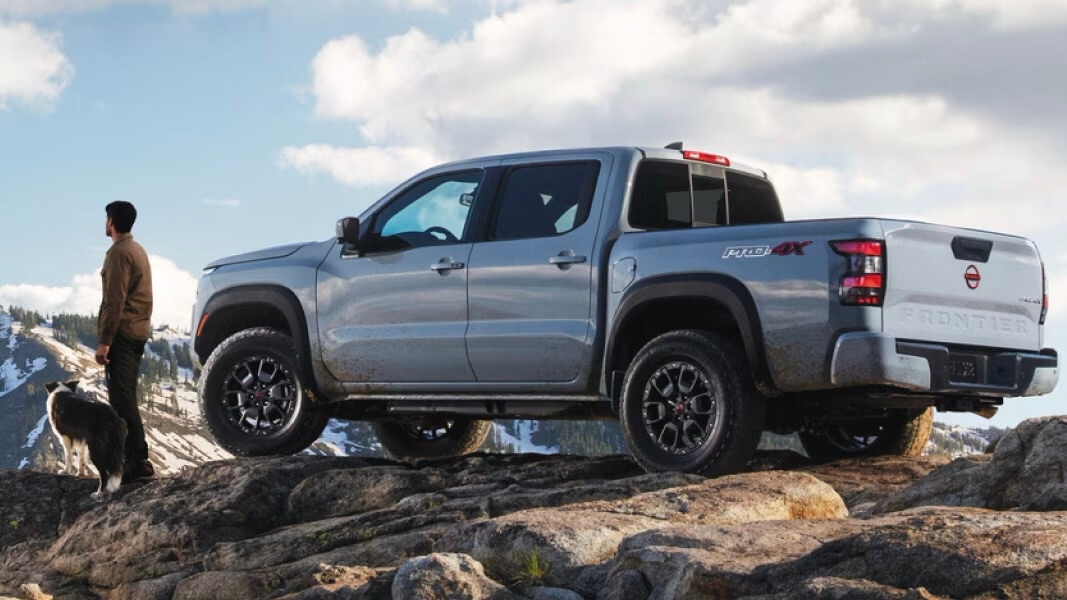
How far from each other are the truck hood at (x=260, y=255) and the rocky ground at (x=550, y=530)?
184 cm

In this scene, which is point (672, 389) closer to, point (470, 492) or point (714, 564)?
point (470, 492)

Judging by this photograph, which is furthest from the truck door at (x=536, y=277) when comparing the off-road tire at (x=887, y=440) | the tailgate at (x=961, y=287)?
the off-road tire at (x=887, y=440)

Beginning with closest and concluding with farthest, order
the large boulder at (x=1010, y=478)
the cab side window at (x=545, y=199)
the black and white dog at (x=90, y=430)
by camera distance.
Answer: the large boulder at (x=1010, y=478) → the cab side window at (x=545, y=199) → the black and white dog at (x=90, y=430)

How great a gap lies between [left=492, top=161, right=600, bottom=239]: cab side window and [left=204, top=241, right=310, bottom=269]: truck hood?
2.11 metres

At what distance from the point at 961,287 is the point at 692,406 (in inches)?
72.5

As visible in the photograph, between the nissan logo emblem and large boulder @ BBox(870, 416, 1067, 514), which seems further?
the nissan logo emblem

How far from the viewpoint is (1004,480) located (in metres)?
7.66

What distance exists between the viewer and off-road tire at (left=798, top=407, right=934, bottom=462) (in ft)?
32.5

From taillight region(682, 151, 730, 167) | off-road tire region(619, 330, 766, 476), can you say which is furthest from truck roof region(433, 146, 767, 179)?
off-road tire region(619, 330, 766, 476)

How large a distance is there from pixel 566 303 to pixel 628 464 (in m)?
1.18

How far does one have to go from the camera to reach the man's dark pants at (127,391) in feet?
34.8

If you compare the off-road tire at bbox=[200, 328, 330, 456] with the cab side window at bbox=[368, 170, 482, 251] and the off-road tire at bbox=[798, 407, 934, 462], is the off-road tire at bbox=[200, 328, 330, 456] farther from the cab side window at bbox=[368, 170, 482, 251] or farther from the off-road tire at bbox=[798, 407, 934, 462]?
the off-road tire at bbox=[798, 407, 934, 462]

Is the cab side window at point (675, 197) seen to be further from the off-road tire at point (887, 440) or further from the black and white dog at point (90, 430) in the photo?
the black and white dog at point (90, 430)

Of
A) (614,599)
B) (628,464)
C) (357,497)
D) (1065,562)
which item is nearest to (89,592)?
(357,497)
